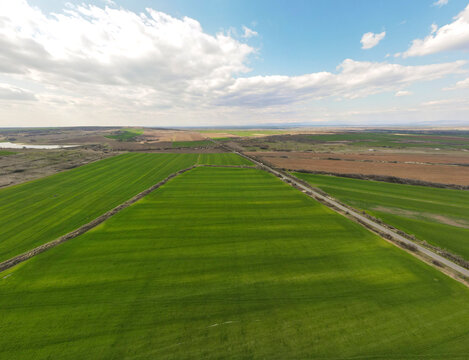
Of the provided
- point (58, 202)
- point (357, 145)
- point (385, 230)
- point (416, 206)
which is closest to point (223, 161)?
point (58, 202)


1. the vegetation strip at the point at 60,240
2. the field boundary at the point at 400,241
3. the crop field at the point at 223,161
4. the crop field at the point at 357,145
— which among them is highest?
the crop field at the point at 357,145

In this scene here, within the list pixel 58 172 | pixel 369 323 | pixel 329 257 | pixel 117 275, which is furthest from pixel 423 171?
pixel 58 172

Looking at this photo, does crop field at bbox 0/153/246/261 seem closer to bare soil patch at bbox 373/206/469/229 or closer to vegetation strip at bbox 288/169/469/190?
bare soil patch at bbox 373/206/469/229

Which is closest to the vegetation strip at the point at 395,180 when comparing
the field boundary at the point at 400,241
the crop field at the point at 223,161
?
the field boundary at the point at 400,241

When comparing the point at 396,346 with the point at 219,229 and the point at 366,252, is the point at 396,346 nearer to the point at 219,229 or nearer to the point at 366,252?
the point at 366,252

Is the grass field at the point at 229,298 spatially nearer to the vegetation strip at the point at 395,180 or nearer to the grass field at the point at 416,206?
the grass field at the point at 416,206

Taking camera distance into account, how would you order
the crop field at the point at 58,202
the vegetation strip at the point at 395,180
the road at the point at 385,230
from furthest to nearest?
1. the vegetation strip at the point at 395,180
2. the crop field at the point at 58,202
3. the road at the point at 385,230
